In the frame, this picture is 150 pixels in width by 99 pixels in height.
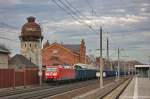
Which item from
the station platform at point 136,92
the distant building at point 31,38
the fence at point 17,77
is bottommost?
the station platform at point 136,92

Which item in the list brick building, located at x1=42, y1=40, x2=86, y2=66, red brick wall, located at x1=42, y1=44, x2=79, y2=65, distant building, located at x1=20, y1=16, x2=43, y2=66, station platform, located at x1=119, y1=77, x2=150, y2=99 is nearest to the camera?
station platform, located at x1=119, y1=77, x2=150, y2=99

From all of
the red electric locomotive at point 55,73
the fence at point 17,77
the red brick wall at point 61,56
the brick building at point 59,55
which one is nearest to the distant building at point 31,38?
the brick building at point 59,55

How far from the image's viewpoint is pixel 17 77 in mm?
58312

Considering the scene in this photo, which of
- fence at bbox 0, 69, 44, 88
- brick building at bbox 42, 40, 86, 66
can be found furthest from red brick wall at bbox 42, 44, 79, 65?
fence at bbox 0, 69, 44, 88

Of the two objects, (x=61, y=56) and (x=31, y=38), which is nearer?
(x=31, y=38)

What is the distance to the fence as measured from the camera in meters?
53.6

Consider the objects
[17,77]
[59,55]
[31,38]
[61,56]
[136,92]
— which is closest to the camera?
[136,92]

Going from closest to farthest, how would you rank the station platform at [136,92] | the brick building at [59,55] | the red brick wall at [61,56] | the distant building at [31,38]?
the station platform at [136,92], the distant building at [31,38], the red brick wall at [61,56], the brick building at [59,55]

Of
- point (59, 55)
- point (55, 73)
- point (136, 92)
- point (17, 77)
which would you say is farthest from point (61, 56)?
point (136, 92)

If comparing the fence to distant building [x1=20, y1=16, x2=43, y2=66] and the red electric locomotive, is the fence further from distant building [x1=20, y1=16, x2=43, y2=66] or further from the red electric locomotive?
distant building [x1=20, y1=16, x2=43, y2=66]

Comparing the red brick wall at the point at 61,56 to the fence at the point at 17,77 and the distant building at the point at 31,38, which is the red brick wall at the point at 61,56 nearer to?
the distant building at the point at 31,38

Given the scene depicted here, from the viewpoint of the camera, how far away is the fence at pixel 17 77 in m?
53.6

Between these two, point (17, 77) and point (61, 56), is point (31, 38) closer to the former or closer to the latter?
point (61, 56)

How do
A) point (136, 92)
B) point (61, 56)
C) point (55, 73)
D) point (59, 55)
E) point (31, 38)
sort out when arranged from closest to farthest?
point (136, 92) → point (55, 73) → point (31, 38) → point (59, 55) → point (61, 56)
